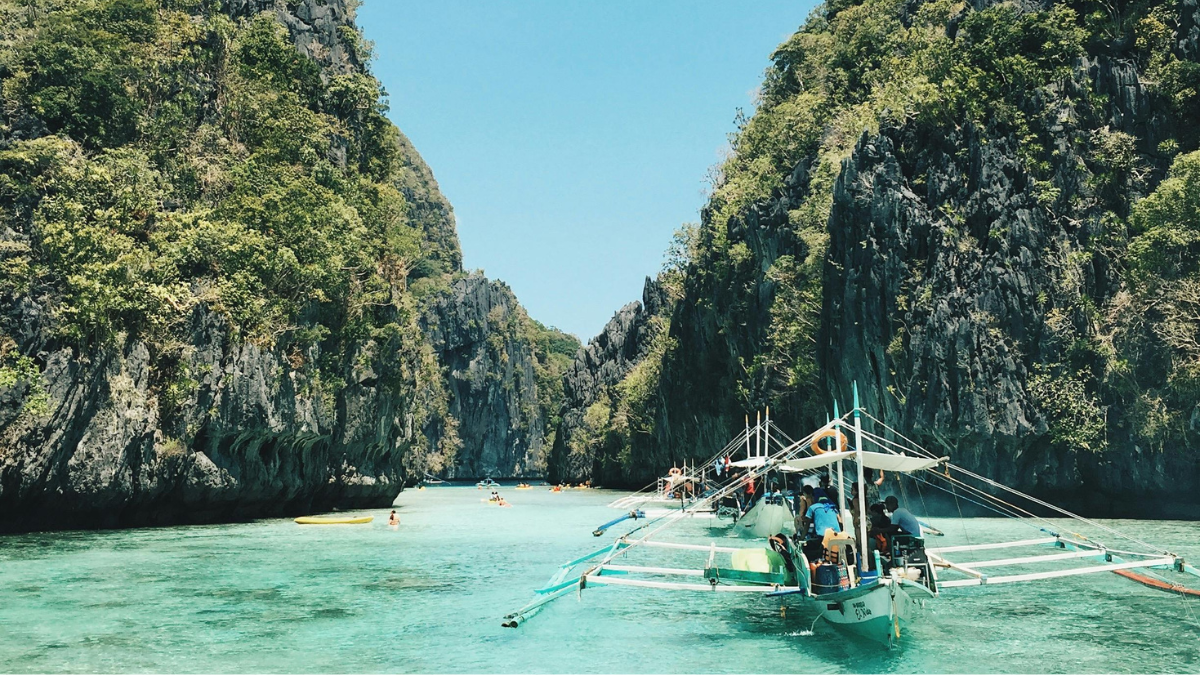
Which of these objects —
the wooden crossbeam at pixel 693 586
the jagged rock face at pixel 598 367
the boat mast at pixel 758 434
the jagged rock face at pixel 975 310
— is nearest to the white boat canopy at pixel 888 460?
the wooden crossbeam at pixel 693 586

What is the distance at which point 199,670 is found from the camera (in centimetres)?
1168

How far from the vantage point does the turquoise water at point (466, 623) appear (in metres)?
12.3

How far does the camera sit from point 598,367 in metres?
109

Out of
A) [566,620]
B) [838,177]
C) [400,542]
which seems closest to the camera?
[566,620]

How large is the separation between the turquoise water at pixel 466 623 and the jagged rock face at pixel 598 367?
75.6m

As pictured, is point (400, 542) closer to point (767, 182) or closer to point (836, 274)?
point (836, 274)

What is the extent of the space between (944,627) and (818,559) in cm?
246

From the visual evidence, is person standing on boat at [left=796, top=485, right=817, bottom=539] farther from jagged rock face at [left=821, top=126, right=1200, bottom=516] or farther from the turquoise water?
jagged rock face at [left=821, top=126, right=1200, bottom=516]

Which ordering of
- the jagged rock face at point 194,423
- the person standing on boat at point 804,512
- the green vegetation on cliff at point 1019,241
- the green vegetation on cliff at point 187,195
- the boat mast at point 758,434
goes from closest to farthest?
the person standing on boat at point 804,512, the jagged rock face at point 194,423, the green vegetation on cliff at point 187,195, the green vegetation on cliff at point 1019,241, the boat mast at point 758,434

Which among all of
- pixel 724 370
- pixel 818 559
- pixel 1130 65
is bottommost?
pixel 818 559

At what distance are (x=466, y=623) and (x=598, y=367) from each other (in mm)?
94062

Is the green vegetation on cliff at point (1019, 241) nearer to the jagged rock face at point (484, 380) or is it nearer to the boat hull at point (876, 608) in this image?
the boat hull at point (876, 608)

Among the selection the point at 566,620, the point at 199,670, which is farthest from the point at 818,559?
the point at 199,670

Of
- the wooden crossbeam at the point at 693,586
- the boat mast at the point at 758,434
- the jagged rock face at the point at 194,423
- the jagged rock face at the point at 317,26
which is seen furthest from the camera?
the jagged rock face at the point at 317,26
